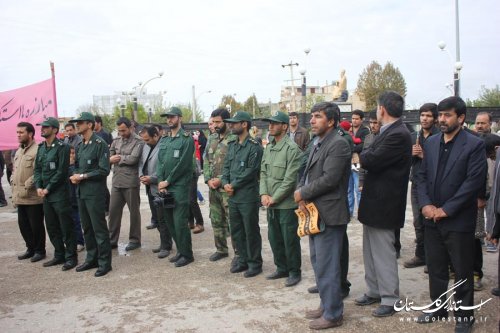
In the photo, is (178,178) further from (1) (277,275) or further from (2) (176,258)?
(1) (277,275)

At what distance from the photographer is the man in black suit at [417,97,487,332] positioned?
3.85 m

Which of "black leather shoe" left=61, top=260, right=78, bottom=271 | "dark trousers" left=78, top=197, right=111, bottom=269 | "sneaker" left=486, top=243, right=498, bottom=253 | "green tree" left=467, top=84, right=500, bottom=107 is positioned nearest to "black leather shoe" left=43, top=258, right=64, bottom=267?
"black leather shoe" left=61, top=260, right=78, bottom=271

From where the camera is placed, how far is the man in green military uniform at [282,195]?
5332 mm

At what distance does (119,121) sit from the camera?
24.2 ft

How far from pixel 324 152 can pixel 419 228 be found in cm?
A: 230

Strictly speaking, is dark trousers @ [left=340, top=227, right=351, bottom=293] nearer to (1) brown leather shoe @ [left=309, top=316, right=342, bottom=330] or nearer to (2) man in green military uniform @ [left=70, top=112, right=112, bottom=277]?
(1) brown leather shoe @ [left=309, top=316, right=342, bottom=330]

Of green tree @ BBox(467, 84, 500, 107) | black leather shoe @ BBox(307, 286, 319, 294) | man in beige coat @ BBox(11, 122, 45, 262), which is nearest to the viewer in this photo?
black leather shoe @ BBox(307, 286, 319, 294)

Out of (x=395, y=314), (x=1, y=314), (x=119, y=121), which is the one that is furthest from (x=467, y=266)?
(x=119, y=121)

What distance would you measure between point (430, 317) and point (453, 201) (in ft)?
3.72

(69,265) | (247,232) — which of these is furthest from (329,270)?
(69,265)

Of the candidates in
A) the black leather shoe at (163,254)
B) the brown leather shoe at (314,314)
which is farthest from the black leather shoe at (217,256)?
the brown leather shoe at (314,314)

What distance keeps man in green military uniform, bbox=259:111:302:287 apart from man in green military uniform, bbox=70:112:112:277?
2.30m

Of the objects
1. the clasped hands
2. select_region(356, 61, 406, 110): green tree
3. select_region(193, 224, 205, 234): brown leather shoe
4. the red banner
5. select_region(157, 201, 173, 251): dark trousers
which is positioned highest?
select_region(356, 61, 406, 110): green tree

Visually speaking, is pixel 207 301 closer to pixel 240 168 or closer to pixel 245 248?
pixel 245 248
